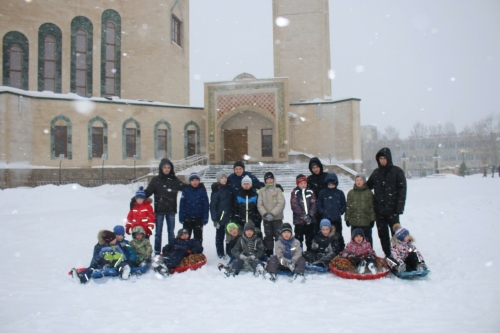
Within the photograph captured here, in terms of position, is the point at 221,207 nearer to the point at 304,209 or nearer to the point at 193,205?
the point at 193,205

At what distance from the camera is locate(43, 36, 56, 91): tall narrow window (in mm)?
21906

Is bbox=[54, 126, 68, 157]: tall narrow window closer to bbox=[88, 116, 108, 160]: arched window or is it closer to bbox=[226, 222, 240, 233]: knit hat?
bbox=[88, 116, 108, 160]: arched window

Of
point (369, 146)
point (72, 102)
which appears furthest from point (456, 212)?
point (369, 146)

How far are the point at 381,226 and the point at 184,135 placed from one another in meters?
17.7

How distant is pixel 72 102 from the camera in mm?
19797

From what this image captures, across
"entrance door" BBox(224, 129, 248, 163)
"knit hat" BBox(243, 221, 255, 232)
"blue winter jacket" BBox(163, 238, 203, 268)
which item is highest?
"entrance door" BBox(224, 129, 248, 163)

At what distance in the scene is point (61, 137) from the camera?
64.0 ft

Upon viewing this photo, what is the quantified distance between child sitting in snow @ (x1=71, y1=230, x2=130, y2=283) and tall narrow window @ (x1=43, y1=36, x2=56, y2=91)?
19958mm

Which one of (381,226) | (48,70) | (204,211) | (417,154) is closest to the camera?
(381,226)

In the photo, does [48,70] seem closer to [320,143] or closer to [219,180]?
[320,143]

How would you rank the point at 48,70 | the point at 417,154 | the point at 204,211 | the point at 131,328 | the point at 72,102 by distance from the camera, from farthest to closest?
the point at 417,154 → the point at 48,70 → the point at 72,102 → the point at 204,211 → the point at 131,328

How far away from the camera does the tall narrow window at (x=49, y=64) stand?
21.9 metres

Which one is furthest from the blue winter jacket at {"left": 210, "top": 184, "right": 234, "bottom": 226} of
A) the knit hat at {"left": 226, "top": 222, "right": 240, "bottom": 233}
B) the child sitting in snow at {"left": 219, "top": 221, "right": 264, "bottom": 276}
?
the child sitting in snow at {"left": 219, "top": 221, "right": 264, "bottom": 276}

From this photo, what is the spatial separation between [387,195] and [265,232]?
7.02 ft
